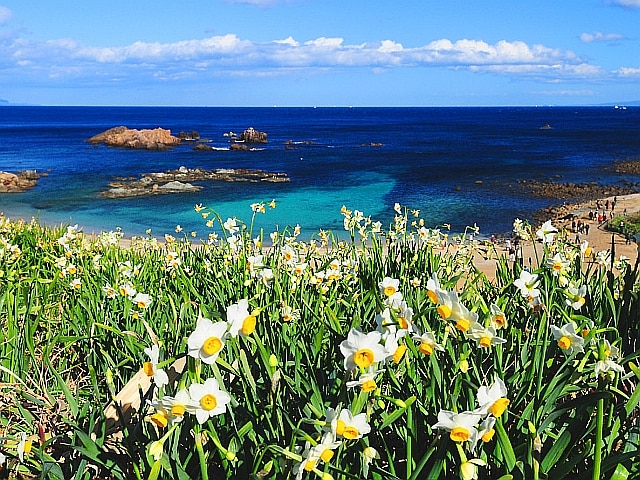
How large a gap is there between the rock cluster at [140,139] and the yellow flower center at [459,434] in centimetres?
5480

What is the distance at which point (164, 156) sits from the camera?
47.8 meters

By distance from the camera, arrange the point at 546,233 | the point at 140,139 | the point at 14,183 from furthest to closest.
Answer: the point at 140,139 → the point at 14,183 → the point at 546,233

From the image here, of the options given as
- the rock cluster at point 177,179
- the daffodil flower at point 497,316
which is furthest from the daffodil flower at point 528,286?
the rock cluster at point 177,179

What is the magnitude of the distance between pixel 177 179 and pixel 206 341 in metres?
33.2

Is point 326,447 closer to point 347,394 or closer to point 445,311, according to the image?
point 347,394

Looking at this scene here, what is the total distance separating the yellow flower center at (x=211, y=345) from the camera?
5.20 ft

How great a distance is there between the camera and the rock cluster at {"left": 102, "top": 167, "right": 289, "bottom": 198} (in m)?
29.7

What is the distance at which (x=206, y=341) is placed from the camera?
62.9 inches

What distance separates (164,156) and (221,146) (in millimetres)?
10846

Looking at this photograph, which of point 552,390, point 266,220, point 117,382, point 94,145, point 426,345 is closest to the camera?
point 426,345

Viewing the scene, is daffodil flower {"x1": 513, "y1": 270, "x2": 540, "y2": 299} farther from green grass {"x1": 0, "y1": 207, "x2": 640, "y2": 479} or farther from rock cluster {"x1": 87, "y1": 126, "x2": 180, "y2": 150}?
rock cluster {"x1": 87, "y1": 126, "x2": 180, "y2": 150}

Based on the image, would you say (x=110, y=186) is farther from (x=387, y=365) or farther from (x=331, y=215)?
(x=387, y=365)

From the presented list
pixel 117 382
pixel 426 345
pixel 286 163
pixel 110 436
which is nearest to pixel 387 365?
pixel 426 345

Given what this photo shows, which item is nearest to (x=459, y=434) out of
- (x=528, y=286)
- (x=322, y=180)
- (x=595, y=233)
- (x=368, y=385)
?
(x=368, y=385)
